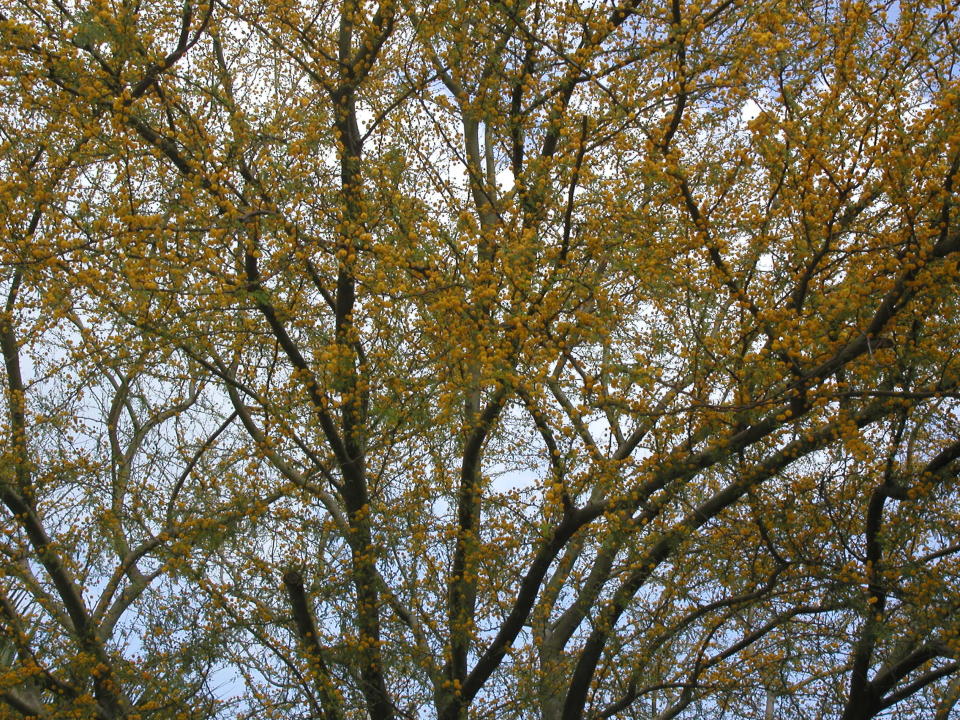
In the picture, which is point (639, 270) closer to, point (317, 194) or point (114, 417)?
point (317, 194)

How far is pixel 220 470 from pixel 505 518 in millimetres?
2197

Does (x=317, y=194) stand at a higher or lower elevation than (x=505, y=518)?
higher

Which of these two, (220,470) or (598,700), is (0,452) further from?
(598,700)

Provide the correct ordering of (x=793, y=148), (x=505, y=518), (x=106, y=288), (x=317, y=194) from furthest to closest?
(x=505, y=518) < (x=317, y=194) < (x=106, y=288) < (x=793, y=148)

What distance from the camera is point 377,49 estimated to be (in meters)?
5.35

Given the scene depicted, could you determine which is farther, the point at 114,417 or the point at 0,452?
the point at 114,417

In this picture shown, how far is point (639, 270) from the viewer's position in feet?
14.3

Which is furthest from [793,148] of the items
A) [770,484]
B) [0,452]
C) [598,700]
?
[0,452]

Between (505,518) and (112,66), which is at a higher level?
(112,66)

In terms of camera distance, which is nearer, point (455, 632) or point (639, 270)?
point (639, 270)

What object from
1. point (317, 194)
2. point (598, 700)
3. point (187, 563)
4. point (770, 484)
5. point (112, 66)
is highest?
point (112, 66)

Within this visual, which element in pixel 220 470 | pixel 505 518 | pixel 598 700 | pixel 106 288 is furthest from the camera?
pixel 220 470

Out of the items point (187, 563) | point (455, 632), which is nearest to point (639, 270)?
point (455, 632)

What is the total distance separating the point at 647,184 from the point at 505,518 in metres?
2.30
